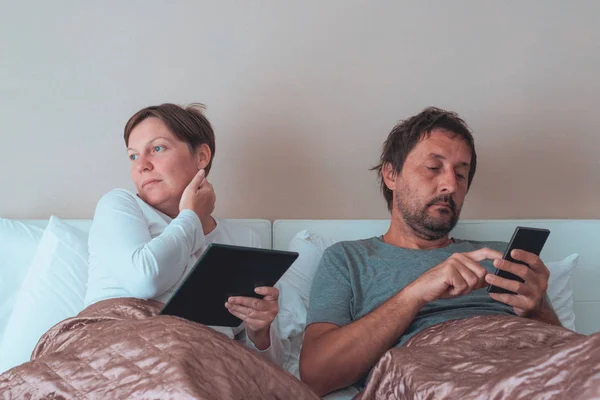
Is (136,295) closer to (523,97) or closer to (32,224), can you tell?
(32,224)

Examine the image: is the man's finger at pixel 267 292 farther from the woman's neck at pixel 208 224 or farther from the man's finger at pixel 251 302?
the woman's neck at pixel 208 224

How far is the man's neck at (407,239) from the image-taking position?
1922 mm

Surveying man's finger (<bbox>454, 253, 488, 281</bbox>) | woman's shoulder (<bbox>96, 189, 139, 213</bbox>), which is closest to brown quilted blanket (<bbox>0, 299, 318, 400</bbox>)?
woman's shoulder (<bbox>96, 189, 139, 213</bbox>)

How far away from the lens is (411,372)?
1063 mm

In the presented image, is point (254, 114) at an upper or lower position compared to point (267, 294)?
upper

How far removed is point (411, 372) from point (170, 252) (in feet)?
2.01

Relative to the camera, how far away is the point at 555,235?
7.03ft

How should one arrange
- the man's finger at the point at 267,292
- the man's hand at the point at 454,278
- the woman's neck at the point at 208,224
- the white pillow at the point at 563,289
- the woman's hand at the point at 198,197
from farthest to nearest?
1. the white pillow at the point at 563,289
2. the woman's neck at the point at 208,224
3. the woman's hand at the point at 198,197
4. the man's hand at the point at 454,278
5. the man's finger at the point at 267,292

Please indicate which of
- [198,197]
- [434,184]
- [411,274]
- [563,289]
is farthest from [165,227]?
[563,289]

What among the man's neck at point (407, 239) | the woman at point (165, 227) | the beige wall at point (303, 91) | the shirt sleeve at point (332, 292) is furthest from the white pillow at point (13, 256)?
the man's neck at point (407, 239)

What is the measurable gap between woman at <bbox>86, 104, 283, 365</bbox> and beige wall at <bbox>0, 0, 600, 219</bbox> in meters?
0.42

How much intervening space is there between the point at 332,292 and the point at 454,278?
1.12 ft

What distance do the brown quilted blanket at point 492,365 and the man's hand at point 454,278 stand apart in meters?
0.09

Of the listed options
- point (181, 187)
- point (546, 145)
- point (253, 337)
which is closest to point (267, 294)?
point (253, 337)
